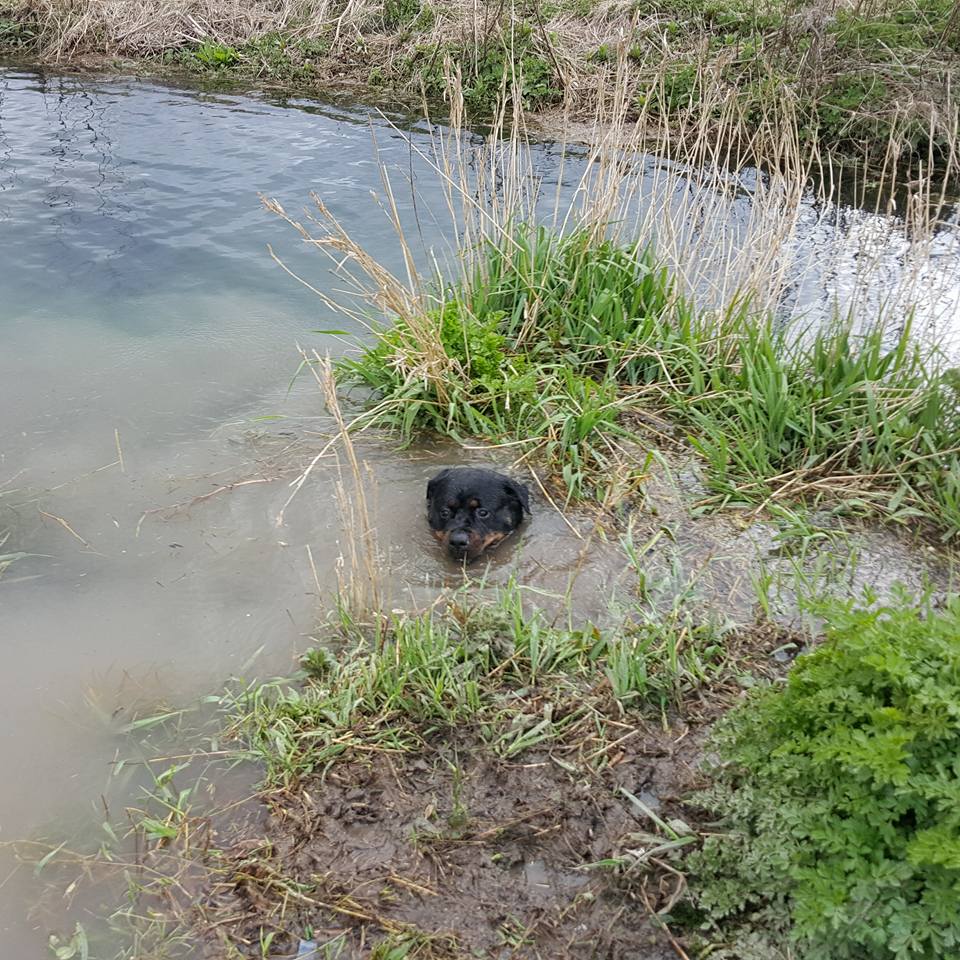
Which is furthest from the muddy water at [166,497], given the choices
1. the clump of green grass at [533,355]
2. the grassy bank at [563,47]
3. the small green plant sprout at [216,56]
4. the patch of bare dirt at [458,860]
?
the small green plant sprout at [216,56]

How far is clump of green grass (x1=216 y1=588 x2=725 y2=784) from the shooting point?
290cm

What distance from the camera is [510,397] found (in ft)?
16.0

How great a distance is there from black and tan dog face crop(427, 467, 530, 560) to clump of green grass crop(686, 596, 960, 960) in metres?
1.82

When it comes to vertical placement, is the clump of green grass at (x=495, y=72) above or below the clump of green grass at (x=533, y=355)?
above

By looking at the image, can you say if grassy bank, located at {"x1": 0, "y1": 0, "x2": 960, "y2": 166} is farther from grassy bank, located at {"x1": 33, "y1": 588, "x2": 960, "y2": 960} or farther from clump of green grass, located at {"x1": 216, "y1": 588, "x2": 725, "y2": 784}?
grassy bank, located at {"x1": 33, "y1": 588, "x2": 960, "y2": 960}

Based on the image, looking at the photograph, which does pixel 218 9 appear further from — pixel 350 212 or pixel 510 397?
pixel 510 397

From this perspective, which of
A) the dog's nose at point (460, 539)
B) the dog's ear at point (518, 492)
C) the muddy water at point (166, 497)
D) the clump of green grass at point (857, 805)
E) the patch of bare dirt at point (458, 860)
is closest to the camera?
the clump of green grass at point (857, 805)

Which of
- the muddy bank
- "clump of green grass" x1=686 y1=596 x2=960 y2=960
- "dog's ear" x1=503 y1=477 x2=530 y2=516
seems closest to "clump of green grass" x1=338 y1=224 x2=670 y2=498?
"dog's ear" x1=503 y1=477 x2=530 y2=516

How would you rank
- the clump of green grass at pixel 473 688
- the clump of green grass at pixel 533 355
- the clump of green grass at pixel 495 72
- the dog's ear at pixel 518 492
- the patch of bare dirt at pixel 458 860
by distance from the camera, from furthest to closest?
the clump of green grass at pixel 495 72, the clump of green grass at pixel 533 355, the dog's ear at pixel 518 492, the clump of green grass at pixel 473 688, the patch of bare dirt at pixel 458 860

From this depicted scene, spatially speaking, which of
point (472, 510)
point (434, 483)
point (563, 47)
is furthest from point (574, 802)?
point (563, 47)

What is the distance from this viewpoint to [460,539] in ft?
12.6

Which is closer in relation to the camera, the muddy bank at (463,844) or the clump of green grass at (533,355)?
the muddy bank at (463,844)

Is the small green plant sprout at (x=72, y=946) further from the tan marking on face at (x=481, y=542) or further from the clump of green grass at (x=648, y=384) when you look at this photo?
the clump of green grass at (x=648, y=384)

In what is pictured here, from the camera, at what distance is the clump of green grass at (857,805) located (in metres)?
1.85
